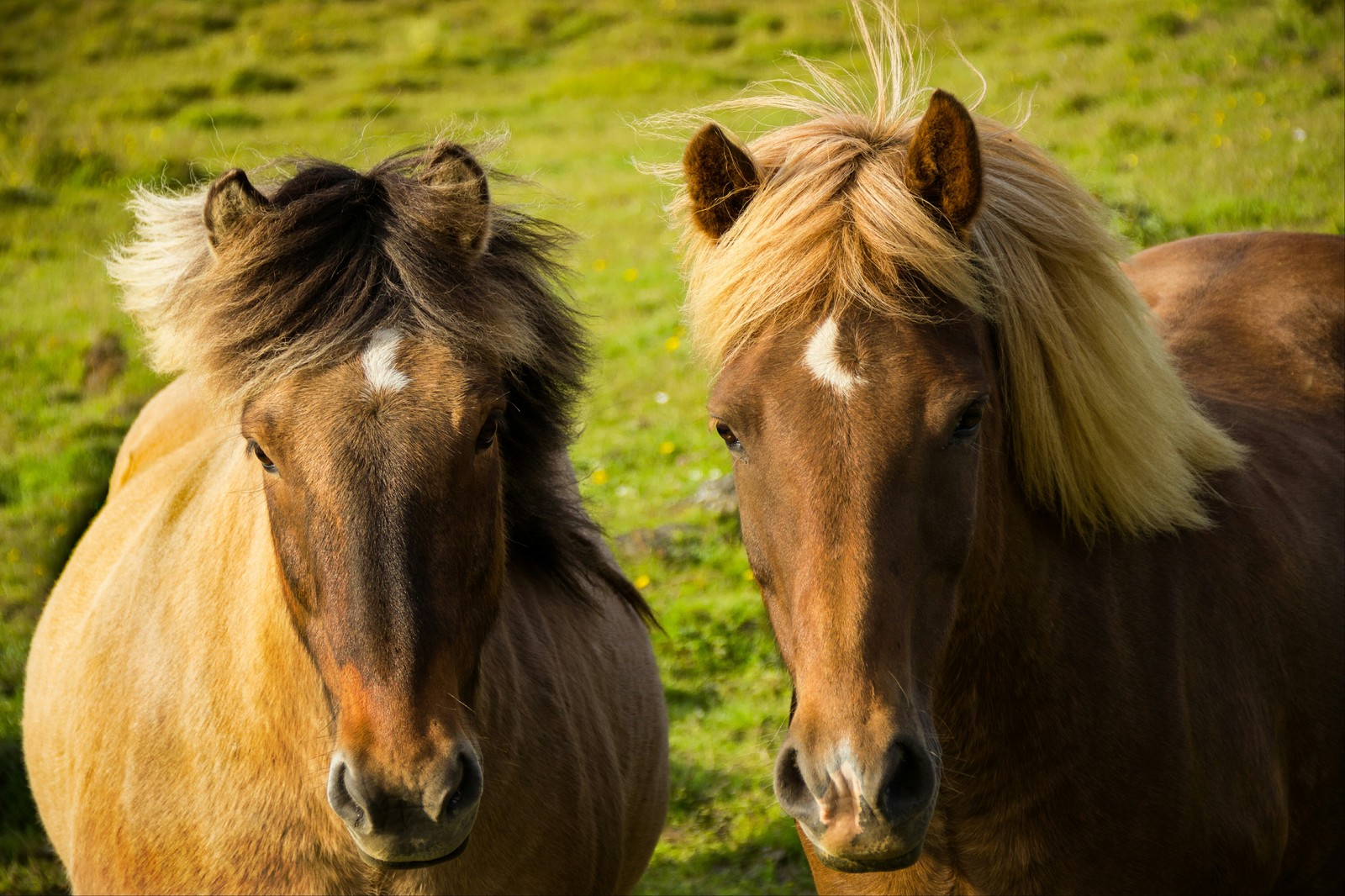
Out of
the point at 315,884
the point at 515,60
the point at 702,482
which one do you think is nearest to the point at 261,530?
the point at 315,884

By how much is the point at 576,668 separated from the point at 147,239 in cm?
172

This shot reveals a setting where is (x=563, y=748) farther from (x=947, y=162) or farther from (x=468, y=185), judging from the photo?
(x=947, y=162)

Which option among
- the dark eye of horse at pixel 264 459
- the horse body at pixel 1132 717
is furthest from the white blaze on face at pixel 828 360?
the dark eye of horse at pixel 264 459

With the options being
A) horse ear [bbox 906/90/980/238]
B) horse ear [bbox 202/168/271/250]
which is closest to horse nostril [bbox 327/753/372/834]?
horse ear [bbox 202/168/271/250]

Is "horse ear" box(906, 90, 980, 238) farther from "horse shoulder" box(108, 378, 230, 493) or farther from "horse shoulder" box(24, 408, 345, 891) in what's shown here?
"horse shoulder" box(108, 378, 230, 493)

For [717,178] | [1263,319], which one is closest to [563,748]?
[717,178]

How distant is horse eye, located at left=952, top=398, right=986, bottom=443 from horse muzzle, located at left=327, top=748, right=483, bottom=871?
45.3 inches

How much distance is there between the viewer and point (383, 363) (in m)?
2.41

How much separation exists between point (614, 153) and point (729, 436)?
11.7m

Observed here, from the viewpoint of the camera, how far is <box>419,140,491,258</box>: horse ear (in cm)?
266

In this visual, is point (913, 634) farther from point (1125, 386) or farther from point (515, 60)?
point (515, 60)

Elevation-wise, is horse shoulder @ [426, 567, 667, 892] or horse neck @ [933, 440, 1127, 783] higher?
horse neck @ [933, 440, 1127, 783]

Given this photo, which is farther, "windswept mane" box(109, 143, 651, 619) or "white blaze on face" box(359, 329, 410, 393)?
"windswept mane" box(109, 143, 651, 619)

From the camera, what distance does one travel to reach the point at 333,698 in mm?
2391
